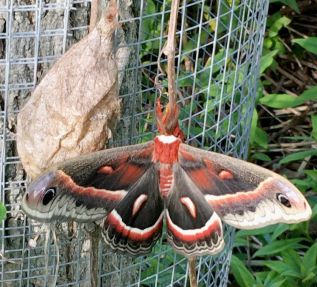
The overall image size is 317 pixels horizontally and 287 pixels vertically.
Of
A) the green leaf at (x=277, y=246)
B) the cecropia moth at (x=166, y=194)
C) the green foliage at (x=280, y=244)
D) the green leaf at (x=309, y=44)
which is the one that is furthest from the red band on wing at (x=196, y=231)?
the green leaf at (x=309, y=44)

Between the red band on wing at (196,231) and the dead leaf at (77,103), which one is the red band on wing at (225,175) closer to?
the red band on wing at (196,231)

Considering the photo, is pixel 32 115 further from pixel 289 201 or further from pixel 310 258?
pixel 310 258

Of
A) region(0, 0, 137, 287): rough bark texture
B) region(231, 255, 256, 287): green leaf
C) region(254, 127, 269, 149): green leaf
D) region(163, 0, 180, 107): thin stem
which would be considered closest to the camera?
region(163, 0, 180, 107): thin stem

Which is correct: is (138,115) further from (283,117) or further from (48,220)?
(283,117)

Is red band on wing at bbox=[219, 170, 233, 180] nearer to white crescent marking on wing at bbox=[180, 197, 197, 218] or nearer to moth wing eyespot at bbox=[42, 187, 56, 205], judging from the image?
white crescent marking on wing at bbox=[180, 197, 197, 218]

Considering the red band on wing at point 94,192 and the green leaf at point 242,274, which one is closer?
the red band on wing at point 94,192

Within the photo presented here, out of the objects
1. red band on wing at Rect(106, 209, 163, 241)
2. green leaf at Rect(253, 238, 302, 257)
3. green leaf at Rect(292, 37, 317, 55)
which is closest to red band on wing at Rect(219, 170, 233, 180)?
red band on wing at Rect(106, 209, 163, 241)
